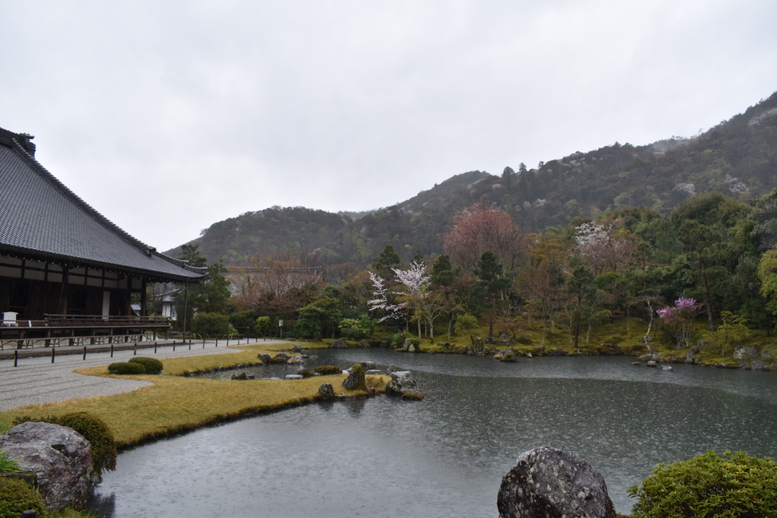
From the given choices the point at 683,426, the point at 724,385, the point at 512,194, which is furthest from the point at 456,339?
the point at 512,194

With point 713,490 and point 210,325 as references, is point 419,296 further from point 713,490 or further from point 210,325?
point 713,490

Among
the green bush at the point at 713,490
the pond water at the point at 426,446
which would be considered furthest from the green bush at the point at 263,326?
the green bush at the point at 713,490

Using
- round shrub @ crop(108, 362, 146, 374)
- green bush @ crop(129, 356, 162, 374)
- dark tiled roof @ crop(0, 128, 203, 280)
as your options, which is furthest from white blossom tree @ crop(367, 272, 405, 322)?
round shrub @ crop(108, 362, 146, 374)

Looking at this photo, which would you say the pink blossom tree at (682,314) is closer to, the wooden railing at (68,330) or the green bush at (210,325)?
the green bush at (210,325)

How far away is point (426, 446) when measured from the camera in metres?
10.9

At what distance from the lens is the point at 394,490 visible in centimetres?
811

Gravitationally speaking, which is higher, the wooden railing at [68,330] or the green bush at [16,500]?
the wooden railing at [68,330]

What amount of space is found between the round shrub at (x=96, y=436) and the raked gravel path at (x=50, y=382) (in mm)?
4383

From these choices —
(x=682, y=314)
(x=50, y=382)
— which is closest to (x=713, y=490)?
(x=50, y=382)

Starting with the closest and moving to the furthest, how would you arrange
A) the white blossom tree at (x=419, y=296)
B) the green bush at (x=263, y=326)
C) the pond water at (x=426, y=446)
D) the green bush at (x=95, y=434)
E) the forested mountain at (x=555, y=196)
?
the green bush at (x=95, y=434), the pond water at (x=426, y=446), the white blossom tree at (x=419, y=296), the green bush at (x=263, y=326), the forested mountain at (x=555, y=196)

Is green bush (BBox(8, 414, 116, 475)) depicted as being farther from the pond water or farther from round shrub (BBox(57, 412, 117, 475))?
the pond water

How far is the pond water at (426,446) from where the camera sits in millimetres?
7543

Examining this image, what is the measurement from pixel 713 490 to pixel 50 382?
1632 centimetres

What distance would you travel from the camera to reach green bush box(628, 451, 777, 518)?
4277 mm
